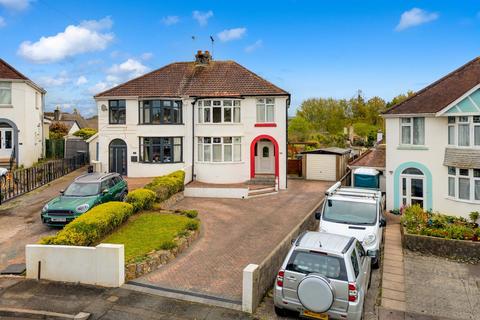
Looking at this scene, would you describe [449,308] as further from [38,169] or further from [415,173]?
[38,169]

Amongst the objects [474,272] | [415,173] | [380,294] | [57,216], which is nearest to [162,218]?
[57,216]

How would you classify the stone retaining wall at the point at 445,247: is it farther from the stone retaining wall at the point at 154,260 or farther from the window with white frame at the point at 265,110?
the window with white frame at the point at 265,110

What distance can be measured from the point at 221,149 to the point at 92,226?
46.3ft

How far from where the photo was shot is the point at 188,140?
83.7 ft

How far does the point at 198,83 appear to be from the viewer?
26297 millimetres

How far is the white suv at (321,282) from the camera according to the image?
773 centimetres

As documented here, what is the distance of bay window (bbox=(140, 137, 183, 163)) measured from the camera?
25453 millimetres

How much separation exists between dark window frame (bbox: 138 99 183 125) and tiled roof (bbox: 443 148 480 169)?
54.6ft

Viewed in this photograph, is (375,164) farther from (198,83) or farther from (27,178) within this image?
(27,178)

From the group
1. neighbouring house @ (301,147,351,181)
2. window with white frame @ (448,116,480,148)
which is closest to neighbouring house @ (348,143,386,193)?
neighbouring house @ (301,147,351,181)

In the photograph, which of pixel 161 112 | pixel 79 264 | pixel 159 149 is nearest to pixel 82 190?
pixel 79 264

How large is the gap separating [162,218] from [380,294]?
9176 millimetres

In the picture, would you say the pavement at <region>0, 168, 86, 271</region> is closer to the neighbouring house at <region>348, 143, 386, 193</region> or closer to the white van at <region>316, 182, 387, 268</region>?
the white van at <region>316, 182, 387, 268</region>

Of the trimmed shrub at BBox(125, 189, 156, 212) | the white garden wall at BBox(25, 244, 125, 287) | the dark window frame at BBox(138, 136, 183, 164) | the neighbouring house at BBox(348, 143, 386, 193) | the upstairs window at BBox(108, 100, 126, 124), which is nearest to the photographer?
the white garden wall at BBox(25, 244, 125, 287)
